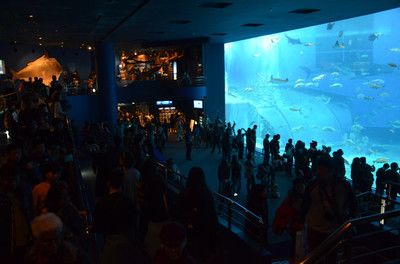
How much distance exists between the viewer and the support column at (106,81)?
2186 centimetres

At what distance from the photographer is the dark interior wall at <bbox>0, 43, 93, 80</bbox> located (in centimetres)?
2681

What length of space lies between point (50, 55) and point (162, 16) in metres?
18.2

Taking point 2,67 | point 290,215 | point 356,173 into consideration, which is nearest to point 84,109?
point 2,67

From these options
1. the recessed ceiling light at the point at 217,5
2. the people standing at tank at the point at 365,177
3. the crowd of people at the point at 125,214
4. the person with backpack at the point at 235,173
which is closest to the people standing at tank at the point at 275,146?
the person with backpack at the point at 235,173

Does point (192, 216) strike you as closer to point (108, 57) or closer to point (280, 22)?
point (280, 22)

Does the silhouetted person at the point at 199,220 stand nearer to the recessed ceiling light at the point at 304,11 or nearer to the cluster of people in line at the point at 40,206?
the cluster of people in line at the point at 40,206

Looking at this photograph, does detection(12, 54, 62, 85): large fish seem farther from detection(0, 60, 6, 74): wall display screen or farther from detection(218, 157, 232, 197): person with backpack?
detection(218, 157, 232, 197): person with backpack

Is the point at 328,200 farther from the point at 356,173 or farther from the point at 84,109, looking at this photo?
the point at 84,109

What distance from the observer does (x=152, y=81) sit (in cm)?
2447

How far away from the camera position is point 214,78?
1022 inches

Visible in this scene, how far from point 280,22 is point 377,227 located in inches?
473

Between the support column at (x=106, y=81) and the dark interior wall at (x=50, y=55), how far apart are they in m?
6.41

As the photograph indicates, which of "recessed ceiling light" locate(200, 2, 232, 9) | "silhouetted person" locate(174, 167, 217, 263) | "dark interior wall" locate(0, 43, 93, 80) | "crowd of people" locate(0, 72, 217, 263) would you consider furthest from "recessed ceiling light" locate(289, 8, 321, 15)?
"dark interior wall" locate(0, 43, 93, 80)

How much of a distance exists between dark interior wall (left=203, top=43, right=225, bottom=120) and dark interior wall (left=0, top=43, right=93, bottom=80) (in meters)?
11.5
